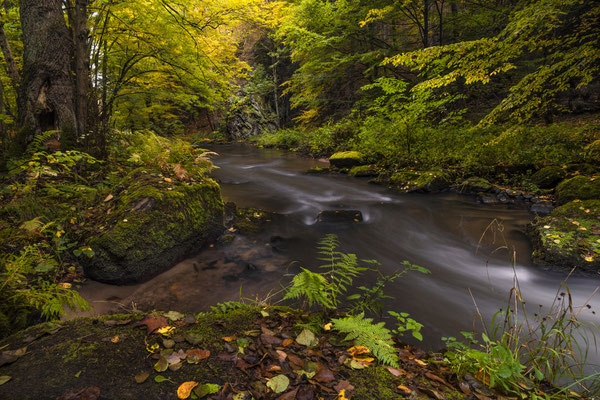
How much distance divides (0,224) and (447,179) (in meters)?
9.72

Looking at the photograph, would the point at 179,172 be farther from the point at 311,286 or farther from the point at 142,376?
the point at 142,376

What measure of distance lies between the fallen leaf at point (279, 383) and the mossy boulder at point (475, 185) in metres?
8.09

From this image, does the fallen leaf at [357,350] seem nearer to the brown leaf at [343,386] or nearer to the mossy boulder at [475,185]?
the brown leaf at [343,386]

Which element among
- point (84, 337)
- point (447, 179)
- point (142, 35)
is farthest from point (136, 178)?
point (447, 179)

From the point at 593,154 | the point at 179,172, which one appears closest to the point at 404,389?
the point at 179,172

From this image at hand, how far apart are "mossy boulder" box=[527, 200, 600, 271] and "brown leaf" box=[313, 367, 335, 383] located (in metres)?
4.55

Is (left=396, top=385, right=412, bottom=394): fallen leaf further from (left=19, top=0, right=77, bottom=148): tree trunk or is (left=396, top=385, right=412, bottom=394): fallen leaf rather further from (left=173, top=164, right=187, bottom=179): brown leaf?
(left=19, top=0, right=77, bottom=148): tree trunk

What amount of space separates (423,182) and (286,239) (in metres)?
5.11

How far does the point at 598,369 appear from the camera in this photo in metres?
2.43

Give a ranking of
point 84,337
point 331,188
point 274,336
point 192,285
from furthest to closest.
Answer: point 331,188 → point 192,285 → point 274,336 → point 84,337

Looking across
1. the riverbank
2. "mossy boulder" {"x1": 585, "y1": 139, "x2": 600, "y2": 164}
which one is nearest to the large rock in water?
the riverbank

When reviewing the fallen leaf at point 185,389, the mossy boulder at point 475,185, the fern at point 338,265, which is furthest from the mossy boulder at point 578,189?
the fallen leaf at point 185,389

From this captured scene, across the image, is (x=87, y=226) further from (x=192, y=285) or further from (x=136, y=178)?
(x=192, y=285)

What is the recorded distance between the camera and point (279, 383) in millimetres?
1448
